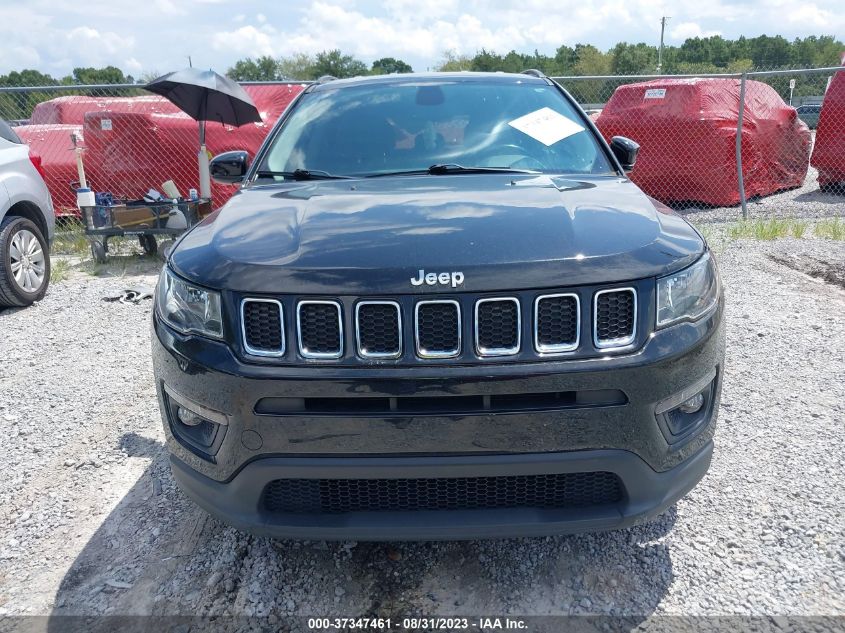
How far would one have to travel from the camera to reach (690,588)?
241 cm

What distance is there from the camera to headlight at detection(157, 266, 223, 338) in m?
2.14

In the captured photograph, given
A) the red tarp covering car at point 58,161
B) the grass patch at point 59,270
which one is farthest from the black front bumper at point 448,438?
the red tarp covering car at point 58,161

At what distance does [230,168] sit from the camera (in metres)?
3.60

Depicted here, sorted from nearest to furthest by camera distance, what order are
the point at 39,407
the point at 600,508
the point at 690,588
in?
1. the point at 600,508
2. the point at 690,588
3. the point at 39,407

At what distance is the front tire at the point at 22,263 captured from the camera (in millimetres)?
5926

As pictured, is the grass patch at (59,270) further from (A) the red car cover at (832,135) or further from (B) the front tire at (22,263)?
(A) the red car cover at (832,135)

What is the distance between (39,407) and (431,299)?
123 inches

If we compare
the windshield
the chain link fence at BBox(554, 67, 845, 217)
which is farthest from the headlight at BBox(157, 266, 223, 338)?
the chain link fence at BBox(554, 67, 845, 217)

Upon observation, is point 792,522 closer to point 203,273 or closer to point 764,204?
point 203,273

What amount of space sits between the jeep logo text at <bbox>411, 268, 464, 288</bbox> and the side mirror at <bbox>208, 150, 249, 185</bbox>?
190 centimetres

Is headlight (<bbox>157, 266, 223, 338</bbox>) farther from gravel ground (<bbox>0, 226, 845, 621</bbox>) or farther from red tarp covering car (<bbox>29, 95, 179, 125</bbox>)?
red tarp covering car (<bbox>29, 95, 179, 125</bbox>)

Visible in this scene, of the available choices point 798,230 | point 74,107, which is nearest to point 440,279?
point 798,230

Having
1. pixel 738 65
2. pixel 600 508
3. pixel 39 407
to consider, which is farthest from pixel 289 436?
pixel 738 65

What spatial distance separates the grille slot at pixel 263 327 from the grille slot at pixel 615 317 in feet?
2.99
